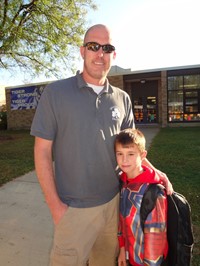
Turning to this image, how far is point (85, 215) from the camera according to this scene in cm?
205

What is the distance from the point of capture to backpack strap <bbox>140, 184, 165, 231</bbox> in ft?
6.30

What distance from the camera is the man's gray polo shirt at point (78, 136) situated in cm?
198

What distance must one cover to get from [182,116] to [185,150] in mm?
11270

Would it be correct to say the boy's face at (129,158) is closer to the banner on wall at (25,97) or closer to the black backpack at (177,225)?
the black backpack at (177,225)

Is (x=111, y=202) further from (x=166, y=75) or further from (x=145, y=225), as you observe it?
(x=166, y=75)

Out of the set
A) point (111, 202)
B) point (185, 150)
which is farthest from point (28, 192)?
point (185, 150)

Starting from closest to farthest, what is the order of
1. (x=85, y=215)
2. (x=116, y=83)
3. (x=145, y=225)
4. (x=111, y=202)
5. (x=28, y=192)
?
(x=145, y=225) → (x=85, y=215) → (x=111, y=202) → (x=28, y=192) → (x=116, y=83)

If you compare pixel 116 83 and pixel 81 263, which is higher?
pixel 116 83

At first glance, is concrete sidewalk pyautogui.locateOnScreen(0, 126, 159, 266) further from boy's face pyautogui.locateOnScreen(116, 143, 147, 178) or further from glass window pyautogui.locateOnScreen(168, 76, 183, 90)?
glass window pyautogui.locateOnScreen(168, 76, 183, 90)

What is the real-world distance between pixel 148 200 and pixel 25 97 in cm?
2401

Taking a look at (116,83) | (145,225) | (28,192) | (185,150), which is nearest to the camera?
(145,225)

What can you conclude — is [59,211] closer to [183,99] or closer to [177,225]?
[177,225]

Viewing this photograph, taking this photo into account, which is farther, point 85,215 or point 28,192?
point 28,192

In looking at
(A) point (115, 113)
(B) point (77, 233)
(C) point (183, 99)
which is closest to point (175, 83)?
(C) point (183, 99)
